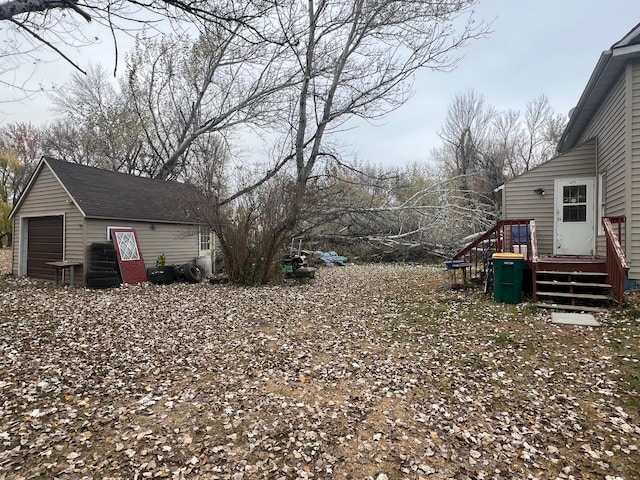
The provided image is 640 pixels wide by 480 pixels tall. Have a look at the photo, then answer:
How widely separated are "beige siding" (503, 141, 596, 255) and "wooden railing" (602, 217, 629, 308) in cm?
225

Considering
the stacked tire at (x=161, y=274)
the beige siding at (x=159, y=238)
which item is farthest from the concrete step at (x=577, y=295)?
the beige siding at (x=159, y=238)

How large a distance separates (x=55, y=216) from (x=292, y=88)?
10.9 metres

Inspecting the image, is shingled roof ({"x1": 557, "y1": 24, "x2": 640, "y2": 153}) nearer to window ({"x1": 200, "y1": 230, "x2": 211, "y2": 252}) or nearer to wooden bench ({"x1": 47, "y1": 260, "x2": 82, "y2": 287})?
window ({"x1": 200, "y1": 230, "x2": 211, "y2": 252})

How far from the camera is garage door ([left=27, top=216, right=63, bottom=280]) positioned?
11047 mm

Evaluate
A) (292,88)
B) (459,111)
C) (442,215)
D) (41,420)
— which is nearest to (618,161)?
(442,215)

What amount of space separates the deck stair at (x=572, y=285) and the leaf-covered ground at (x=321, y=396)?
508mm

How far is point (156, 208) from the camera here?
1280 cm

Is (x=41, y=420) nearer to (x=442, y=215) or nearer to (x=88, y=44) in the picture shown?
(x=88, y=44)

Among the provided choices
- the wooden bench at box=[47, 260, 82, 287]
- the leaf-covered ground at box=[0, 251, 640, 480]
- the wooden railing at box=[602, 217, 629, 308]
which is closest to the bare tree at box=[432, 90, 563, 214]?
the wooden railing at box=[602, 217, 629, 308]

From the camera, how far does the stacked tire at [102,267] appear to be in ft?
33.1

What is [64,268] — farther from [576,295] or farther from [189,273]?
[576,295]

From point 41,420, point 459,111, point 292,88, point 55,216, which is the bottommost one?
point 41,420

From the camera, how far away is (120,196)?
39.8 feet

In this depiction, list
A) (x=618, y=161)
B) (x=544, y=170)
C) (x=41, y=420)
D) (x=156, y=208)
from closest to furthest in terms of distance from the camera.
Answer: (x=41, y=420)
(x=618, y=161)
(x=544, y=170)
(x=156, y=208)
